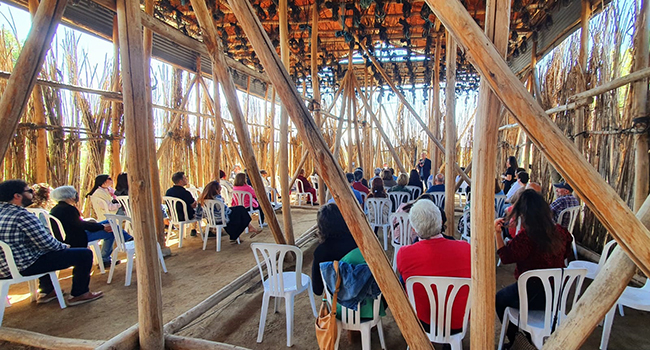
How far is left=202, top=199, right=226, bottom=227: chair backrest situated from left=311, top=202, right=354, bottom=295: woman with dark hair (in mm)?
2844

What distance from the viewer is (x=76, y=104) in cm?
453

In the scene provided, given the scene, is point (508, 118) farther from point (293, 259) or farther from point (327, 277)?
point (327, 277)

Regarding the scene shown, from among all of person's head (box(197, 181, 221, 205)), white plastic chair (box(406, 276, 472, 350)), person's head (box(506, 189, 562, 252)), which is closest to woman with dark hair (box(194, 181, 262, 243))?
person's head (box(197, 181, 221, 205))

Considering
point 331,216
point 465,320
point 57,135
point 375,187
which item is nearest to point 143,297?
point 331,216

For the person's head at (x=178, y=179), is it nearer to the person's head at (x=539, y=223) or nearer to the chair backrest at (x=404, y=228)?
the chair backrest at (x=404, y=228)

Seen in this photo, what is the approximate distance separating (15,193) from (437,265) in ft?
11.3

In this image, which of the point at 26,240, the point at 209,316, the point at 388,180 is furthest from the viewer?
the point at 388,180

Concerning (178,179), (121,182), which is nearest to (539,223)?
(178,179)

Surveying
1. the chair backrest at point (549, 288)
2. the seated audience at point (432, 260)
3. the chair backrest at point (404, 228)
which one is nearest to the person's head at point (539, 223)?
the chair backrest at point (549, 288)

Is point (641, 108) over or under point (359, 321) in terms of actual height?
over

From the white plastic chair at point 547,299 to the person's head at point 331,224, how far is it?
1152 mm

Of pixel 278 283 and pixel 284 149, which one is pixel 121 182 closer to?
pixel 284 149

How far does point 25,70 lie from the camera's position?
186cm

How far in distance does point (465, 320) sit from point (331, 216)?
3.52 ft
